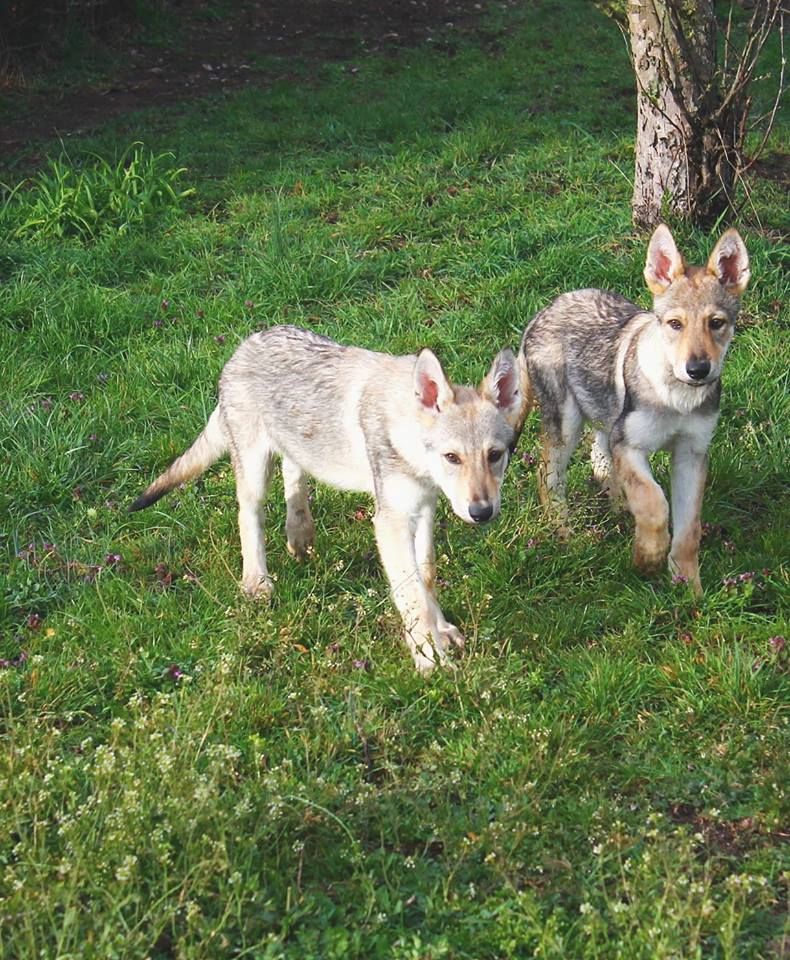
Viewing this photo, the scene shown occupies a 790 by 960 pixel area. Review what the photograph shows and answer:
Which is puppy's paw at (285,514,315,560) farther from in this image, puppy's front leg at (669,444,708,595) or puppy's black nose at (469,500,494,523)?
puppy's front leg at (669,444,708,595)

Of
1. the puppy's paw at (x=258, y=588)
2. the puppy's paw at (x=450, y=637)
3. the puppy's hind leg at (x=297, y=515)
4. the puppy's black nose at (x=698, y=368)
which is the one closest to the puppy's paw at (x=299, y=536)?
the puppy's hind leg at (x=297, y=515)

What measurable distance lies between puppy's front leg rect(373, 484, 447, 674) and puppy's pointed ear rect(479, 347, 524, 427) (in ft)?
1.95

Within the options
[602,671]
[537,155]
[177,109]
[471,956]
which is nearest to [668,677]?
[602,671]

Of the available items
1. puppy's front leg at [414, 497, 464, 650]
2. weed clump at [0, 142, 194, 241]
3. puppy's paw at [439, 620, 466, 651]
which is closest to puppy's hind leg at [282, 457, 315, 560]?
puppy's front leg at [414, 497, 464, 650]

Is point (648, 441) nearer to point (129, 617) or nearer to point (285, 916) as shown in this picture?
point (129, 617)

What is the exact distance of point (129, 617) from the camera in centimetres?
498

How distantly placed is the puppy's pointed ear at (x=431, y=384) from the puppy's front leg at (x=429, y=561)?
0.52m

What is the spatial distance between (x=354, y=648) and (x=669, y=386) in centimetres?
192

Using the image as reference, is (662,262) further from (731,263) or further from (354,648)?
(354,648)

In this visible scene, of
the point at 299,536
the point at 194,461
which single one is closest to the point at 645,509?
the point at 299,536

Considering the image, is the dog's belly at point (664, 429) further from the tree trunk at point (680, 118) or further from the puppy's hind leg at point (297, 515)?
the tree trunk at point (680, 118)

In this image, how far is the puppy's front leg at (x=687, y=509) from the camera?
5.31 metres

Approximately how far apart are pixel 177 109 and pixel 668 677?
936 cm

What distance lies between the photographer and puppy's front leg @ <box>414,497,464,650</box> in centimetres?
501
